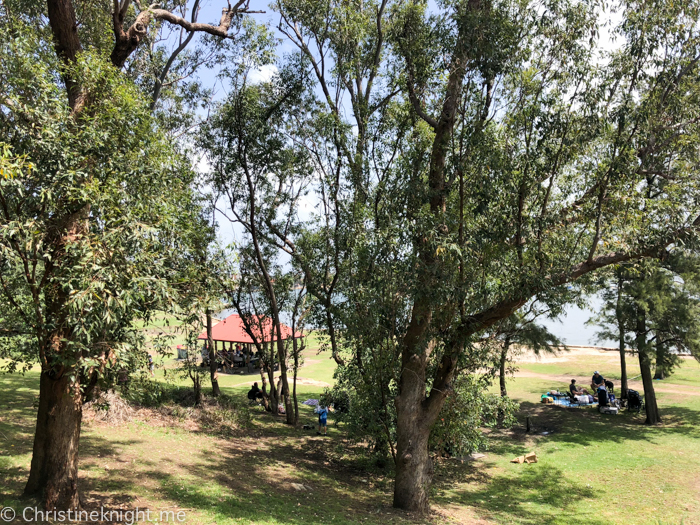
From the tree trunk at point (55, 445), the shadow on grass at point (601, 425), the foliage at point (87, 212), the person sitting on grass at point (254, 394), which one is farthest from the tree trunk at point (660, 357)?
the tree trunk at point (55, 445)

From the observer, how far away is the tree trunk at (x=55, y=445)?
20.8 feet

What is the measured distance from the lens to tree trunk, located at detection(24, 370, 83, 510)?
6336 millimetres

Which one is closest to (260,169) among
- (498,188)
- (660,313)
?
(498,188)

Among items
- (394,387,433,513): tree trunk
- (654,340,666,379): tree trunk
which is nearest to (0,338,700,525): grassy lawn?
(394,387,433,513): tree trunk

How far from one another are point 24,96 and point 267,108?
10.4 meters

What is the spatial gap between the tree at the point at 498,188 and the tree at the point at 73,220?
15.5ft

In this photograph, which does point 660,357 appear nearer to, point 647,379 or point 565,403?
point 647,379

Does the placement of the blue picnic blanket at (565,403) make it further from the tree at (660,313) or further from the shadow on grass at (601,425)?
the tree at (660,313)

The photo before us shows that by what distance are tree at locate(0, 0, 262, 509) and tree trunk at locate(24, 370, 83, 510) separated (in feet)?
0.05

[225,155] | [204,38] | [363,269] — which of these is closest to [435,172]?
[363,269]

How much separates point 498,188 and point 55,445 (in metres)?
8.71

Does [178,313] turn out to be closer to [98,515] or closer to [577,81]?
[98,515]

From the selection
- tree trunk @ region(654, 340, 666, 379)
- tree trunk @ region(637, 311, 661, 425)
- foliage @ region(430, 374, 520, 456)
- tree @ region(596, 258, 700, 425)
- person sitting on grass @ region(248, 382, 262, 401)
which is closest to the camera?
foliage @ region(430, 374, 520, 456)

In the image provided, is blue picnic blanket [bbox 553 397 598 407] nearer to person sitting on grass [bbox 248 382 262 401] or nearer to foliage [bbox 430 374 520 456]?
foliage [bbox 430 374 520 456]
